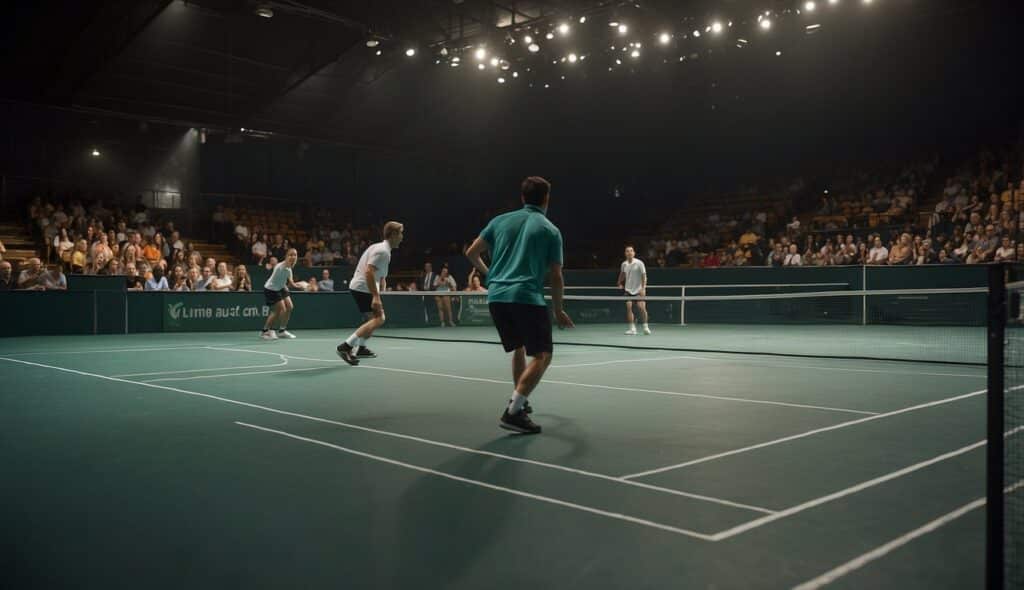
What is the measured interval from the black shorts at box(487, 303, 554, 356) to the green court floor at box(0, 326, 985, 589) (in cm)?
71

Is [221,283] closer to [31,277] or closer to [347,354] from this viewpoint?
[31,277]

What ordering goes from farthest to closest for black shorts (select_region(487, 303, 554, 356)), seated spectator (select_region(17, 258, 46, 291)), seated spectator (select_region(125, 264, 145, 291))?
seated spectator (select_region(125, 264, 145, 291))
seated spectator (select_region(17, 258, 46, 291))
black shorts (select_region(487, 303, 554, 356))

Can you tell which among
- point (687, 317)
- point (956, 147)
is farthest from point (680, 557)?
point (956, 147)

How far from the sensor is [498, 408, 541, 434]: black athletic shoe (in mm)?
6164

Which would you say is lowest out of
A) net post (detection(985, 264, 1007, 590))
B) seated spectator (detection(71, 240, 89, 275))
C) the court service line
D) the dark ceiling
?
the court service line

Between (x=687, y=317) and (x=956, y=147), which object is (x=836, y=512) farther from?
(x=956, y=147)

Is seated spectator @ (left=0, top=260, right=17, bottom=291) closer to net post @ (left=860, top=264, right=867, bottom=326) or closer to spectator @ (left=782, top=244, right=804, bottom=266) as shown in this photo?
spectator @ (left=782, top=244, right=804, bottom=266)

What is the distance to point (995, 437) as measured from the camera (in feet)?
9.05

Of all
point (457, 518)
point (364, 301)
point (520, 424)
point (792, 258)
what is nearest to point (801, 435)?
point (520, 424)

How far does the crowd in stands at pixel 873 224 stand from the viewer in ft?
70.2

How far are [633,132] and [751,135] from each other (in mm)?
4807

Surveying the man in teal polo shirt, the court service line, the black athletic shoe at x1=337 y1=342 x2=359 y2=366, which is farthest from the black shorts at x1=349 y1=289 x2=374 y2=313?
the court service line

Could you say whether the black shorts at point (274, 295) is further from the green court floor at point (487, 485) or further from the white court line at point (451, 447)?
the green court floor at point (487, 485)

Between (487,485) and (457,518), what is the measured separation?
2.20 feet
